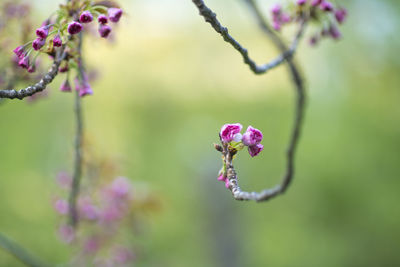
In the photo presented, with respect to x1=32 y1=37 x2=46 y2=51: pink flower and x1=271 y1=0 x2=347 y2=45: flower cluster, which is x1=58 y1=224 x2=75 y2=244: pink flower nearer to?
x1=32 y1=37 x2=46 y2=51: pink flower

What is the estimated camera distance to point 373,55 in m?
7.23

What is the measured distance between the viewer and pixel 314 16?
1736 mm

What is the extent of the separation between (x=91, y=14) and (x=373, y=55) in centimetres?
707

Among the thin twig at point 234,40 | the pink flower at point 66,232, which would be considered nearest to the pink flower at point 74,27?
the thin twig at point 234,40

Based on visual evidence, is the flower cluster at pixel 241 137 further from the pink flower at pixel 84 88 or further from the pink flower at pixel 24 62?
the pink flower at pixel 24 62

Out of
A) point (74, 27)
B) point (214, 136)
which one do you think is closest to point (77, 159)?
point (74, 27)

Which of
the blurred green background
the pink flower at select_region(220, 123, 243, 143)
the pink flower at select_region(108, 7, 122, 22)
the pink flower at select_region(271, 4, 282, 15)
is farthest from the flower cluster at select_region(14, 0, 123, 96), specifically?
the blurred green background

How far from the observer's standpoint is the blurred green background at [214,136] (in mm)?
6871

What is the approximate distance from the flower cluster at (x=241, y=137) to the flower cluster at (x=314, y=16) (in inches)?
31.1

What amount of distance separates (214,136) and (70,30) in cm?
1047

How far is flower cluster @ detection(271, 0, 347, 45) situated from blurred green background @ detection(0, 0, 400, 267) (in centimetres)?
194

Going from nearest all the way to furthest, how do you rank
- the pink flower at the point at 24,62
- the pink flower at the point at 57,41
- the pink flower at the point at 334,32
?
1. the pink flower at the point at 57,41
2. the pink flower at the point at 24,62
3. the pink flower at the point at 334,32

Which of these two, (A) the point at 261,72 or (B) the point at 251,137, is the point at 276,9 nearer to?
(A) the point at 261,72

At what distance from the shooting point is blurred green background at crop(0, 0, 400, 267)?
687 centimetres
